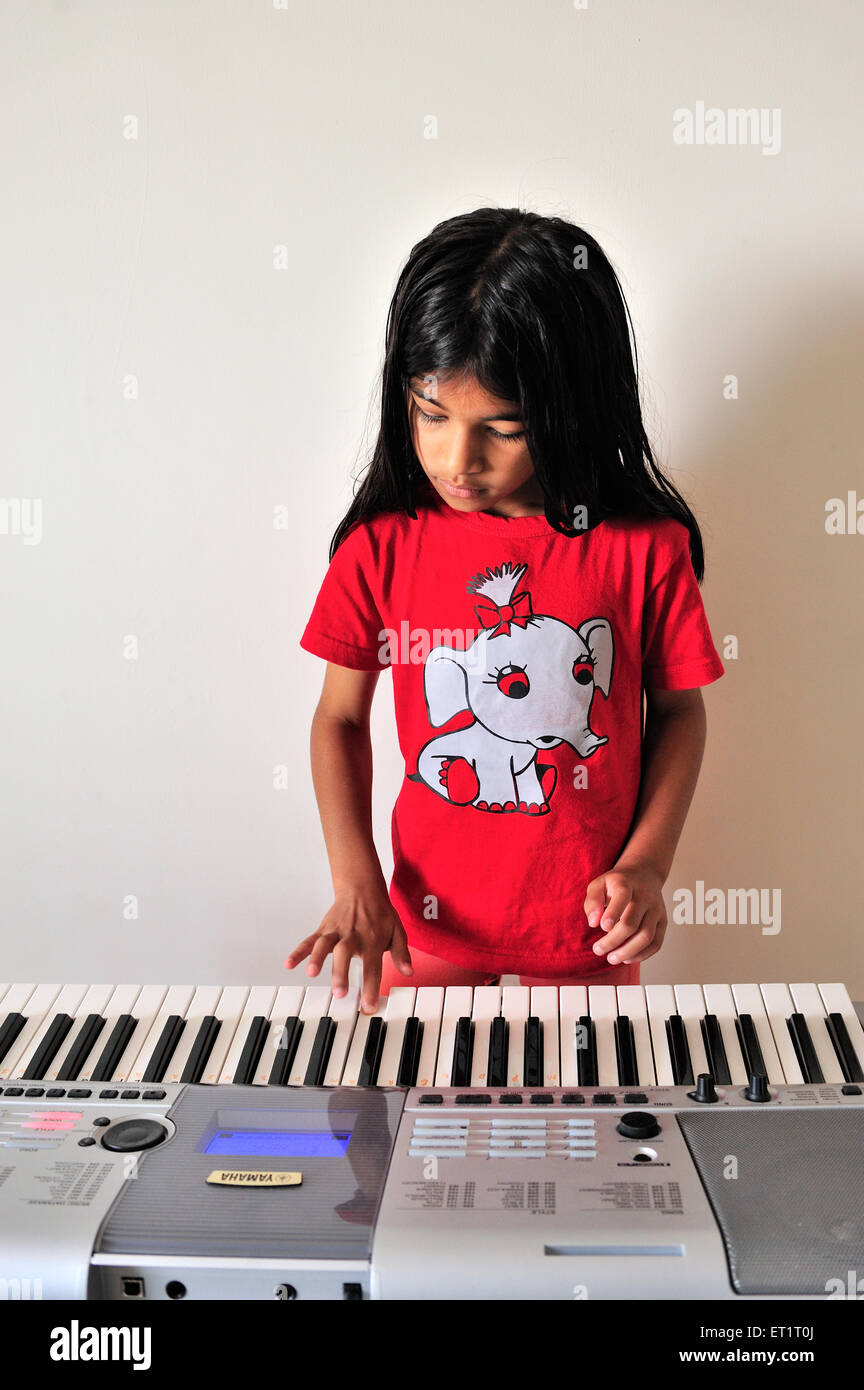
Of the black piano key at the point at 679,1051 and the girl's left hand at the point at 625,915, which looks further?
the girl's left hand at the point at 625,915

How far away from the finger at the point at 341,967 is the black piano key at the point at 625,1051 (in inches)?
9.8

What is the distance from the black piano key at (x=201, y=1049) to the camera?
1.02m

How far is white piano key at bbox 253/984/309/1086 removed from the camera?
102 cm

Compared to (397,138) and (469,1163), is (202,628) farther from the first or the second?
(469,1163)

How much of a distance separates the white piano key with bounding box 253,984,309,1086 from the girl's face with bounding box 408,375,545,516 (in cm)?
50

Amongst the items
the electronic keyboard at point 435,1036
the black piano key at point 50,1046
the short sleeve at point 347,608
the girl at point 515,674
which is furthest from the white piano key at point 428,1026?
the short sleeve at point 347,608

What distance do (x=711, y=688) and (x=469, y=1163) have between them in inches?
38.9

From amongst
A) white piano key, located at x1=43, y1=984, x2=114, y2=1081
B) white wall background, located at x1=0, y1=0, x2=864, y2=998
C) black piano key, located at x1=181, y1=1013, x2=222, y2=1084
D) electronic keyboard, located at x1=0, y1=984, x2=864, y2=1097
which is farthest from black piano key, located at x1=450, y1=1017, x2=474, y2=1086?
white wall background, located at x1=0, y1=0, x2=864, y2=998

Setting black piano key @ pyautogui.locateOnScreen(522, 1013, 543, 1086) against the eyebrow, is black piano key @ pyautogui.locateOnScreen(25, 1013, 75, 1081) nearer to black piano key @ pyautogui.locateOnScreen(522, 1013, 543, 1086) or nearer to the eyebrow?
black piano key @ pyautogui.locateOnScreen(522, 1013, 543, 1086)

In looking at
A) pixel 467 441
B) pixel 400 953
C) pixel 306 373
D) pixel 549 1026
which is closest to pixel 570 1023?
pixel 549 1026

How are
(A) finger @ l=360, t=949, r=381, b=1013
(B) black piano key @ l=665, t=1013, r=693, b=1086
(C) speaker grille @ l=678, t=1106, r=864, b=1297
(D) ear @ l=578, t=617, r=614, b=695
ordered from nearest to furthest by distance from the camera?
(C) speaker grille @ l=678, t=1106, r=864, b=1297, (B) black piano key @ l=665, t=1013, r=693, b=1086, (A) finger @ l=360, t=949, r=381, b=1013, (D) ear @ l=578, t=617, r=614, b=695

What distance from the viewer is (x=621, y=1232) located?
0.79 metres

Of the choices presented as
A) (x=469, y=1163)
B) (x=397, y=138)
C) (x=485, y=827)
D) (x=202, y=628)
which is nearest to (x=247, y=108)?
(x=397, y=138)

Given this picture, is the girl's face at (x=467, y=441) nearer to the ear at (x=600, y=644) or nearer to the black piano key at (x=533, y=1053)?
the ear at (x=600, y=644)
